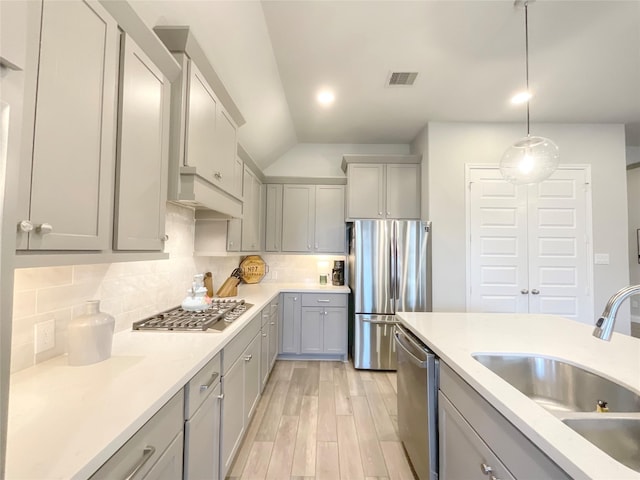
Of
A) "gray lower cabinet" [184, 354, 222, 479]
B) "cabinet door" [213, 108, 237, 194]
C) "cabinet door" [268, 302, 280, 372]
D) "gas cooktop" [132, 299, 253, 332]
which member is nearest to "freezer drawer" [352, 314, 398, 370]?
"cabinet door" [268, 302, 280, 372]

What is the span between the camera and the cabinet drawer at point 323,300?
3.34m

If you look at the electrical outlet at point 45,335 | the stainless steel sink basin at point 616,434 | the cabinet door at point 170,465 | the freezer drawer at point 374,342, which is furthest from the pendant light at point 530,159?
the electrical outlet at point 45,335

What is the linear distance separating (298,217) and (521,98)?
2.88m

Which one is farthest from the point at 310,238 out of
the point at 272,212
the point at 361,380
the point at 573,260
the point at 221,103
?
the point at 573,260

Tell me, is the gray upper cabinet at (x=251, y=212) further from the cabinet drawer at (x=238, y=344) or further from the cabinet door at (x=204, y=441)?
the cabinet door at (x=204, y=441)

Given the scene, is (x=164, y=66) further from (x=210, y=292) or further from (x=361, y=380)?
(x=361, y=380)

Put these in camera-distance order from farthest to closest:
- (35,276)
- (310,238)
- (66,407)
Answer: (310,238), (35,276), (66,407)

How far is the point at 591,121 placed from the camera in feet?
10.6

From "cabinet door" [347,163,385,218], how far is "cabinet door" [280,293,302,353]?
133 cm

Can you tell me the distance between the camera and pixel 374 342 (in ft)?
10.3

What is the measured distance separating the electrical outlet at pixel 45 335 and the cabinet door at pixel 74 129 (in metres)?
0.45

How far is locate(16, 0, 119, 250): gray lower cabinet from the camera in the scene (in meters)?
0.73

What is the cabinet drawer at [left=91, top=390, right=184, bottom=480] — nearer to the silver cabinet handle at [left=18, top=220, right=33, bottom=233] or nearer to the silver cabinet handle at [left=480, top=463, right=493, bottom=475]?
the silver cabinet handle at [left=18, top=220, right=33, bottom=233]

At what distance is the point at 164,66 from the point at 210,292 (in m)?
1.87
